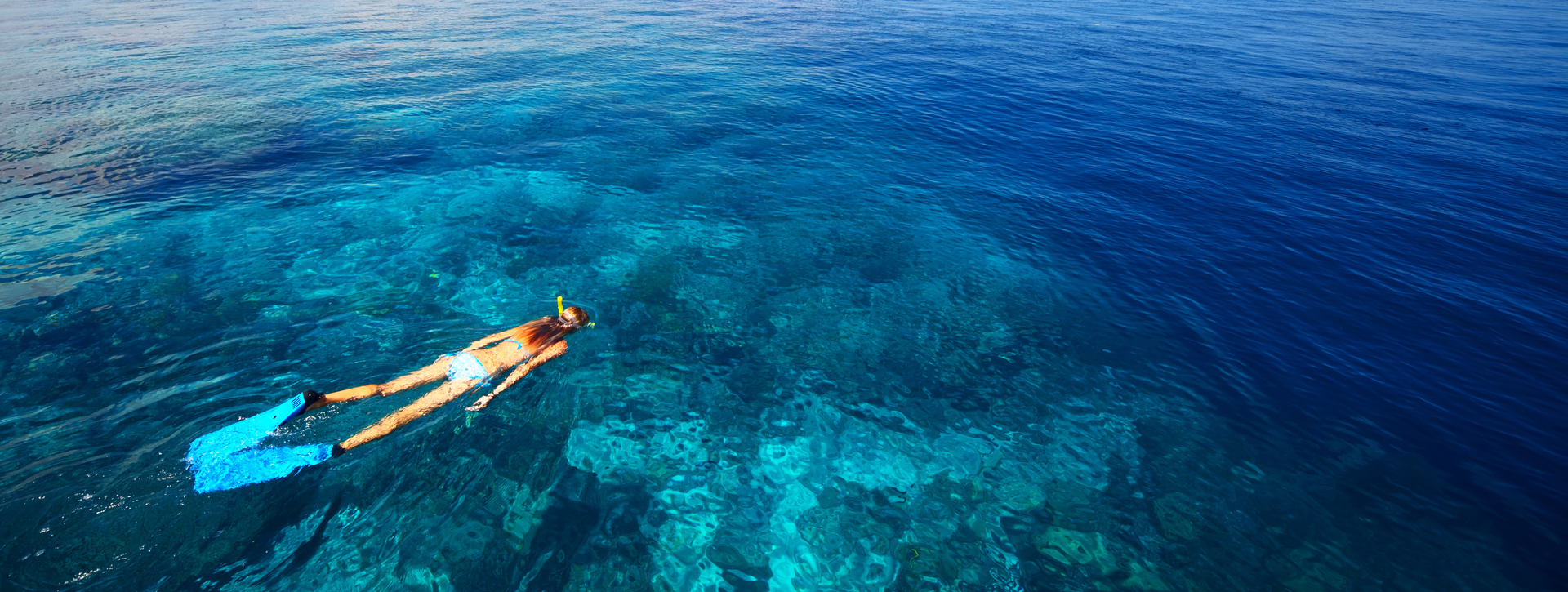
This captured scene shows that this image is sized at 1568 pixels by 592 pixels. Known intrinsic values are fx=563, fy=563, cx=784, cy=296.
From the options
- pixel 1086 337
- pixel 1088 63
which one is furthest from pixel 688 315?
pixel 1088 63

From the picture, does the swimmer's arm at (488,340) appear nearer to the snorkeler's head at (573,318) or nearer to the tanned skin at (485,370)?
the tanned skin at (485,370)

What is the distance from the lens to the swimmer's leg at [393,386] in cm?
1138

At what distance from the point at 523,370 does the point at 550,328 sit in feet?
4.01

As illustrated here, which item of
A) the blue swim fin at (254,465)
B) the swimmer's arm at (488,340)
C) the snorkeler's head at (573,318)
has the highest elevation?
the snorkeler's head at (573,318)

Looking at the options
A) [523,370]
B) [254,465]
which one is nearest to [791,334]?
[523,370]

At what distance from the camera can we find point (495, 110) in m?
30.8

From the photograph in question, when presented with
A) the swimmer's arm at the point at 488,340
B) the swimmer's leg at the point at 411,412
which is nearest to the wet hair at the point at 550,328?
the swimmer's arm at the point at 488,340

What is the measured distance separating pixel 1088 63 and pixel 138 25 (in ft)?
264

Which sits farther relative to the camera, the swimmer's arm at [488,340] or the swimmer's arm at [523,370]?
the swimmer's arm at [488,340]

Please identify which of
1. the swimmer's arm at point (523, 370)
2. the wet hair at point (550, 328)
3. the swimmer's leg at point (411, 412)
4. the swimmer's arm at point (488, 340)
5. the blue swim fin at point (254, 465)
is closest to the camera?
the blue swim fin at point (254, 465)

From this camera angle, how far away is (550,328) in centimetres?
1371

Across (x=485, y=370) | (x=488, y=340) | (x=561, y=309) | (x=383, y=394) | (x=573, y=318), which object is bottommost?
(x=383, y=394)

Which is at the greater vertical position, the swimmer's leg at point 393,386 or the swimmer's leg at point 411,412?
the swimmer's leg at point 393,386

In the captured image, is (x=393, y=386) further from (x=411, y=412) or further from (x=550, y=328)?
(x=550, y=328)
